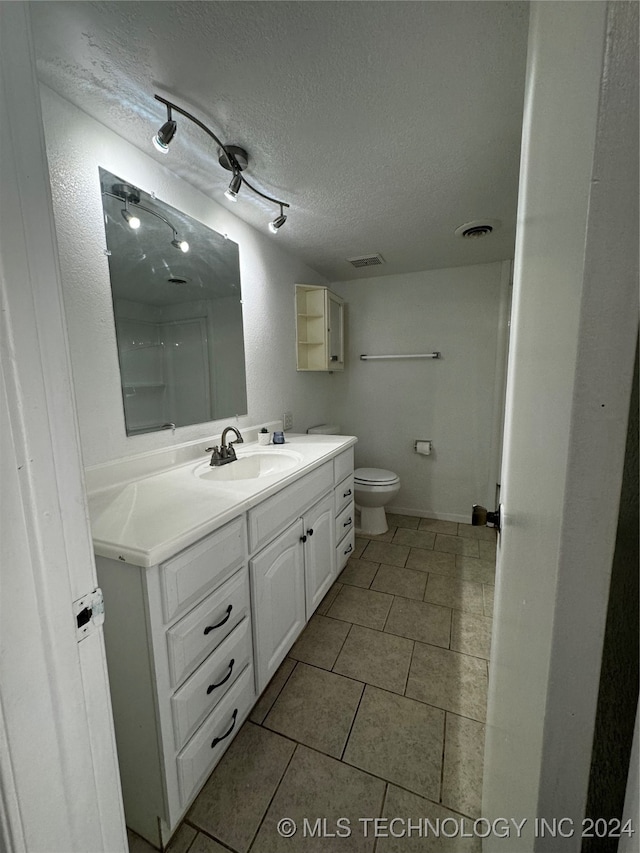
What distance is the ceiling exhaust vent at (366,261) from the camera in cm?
240

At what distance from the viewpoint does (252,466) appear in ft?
5.41

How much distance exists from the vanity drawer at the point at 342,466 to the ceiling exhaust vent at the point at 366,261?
1441mm

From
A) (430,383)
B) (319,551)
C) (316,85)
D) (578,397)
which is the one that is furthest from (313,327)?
(578,397)

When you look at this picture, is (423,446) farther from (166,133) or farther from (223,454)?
(166,133)

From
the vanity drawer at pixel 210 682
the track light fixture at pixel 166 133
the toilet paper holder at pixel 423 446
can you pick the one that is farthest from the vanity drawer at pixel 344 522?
the track light fixture at pixel 166 133

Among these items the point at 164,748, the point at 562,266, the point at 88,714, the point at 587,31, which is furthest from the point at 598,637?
the point at 164,748

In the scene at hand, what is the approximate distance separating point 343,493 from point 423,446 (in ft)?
3.91

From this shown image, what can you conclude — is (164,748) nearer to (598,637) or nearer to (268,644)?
(268,644)

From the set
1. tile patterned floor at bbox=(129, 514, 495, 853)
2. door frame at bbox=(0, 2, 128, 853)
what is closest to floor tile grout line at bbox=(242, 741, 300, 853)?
tile patterned floor at bbox=(129, 514, 495, 853)

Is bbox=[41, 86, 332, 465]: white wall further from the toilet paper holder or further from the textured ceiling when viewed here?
the toilet paper holder

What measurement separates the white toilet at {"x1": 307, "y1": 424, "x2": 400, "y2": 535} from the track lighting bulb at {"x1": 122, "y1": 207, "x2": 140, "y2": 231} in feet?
5.39

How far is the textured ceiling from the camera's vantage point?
2.76 feet

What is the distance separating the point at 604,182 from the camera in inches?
9.4

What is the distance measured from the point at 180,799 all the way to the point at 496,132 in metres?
2.37
